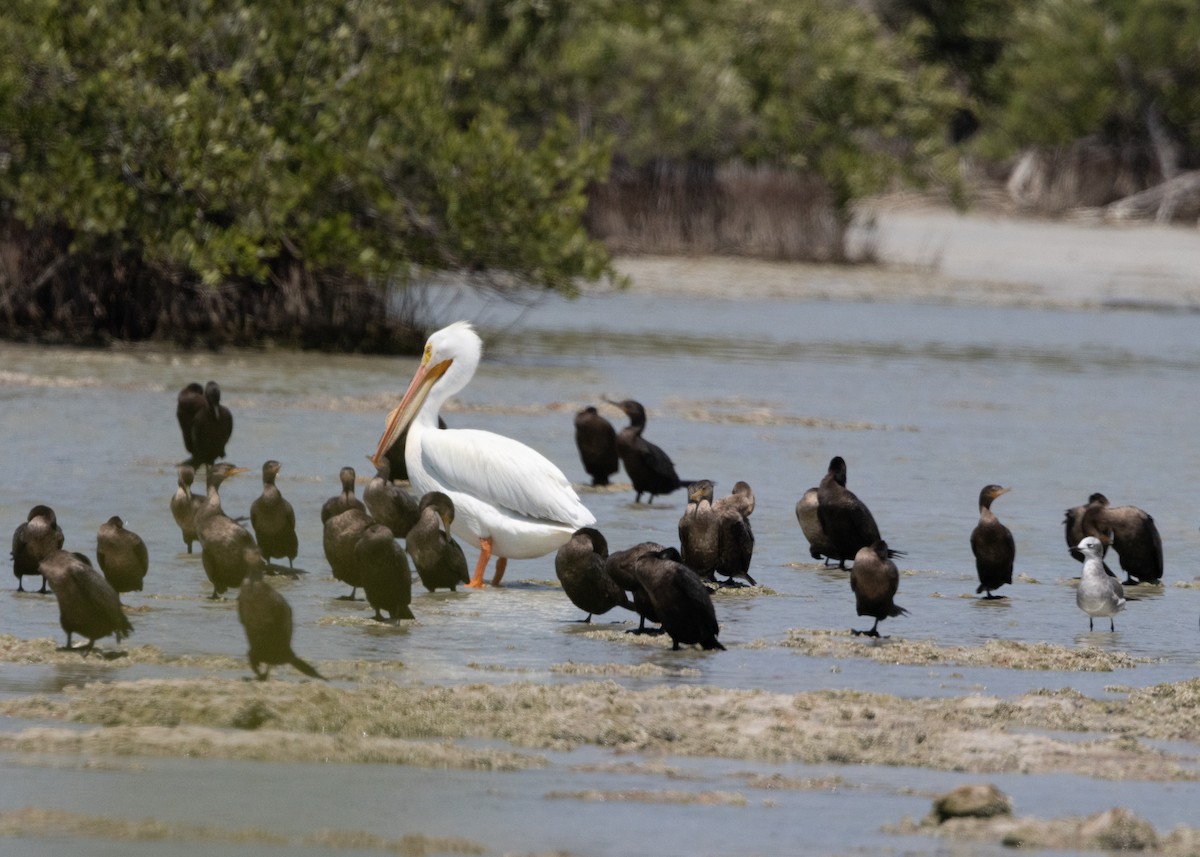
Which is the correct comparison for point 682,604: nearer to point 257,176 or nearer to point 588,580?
point 588,580

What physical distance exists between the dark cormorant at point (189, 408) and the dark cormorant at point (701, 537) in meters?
4.23

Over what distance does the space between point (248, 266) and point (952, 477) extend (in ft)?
24.0

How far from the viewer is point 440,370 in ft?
36.3

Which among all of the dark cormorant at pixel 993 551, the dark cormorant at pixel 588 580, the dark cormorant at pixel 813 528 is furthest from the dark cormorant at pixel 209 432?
the dark cormorant at pixel 993 551

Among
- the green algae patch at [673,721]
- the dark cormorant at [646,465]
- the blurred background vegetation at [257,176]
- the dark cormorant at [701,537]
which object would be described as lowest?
the green algae patch at [673,721]

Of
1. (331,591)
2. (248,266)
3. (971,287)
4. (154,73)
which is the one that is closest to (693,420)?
(248,266)

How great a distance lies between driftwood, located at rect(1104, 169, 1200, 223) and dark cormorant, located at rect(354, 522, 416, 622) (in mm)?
36825

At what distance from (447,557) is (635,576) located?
1.31 meters

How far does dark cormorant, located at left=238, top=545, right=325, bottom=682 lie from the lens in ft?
23.1

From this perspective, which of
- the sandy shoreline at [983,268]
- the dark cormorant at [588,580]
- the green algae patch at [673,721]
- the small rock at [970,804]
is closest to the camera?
the small rock at [970,804]

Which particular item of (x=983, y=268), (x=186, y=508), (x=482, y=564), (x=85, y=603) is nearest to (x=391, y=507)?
(x=482, y=564)

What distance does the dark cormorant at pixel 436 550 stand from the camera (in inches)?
365

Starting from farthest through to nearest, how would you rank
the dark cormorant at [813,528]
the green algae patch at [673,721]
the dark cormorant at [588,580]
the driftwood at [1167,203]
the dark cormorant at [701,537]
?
the driftwood at [1167,203], the dark cormorant at [813,528], the dark cormorant at [701,537], the dark cormorant at [588,580], the green algae patch at [673,721]

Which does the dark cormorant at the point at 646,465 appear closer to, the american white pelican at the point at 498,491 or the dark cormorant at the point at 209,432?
the dark cormorant at the point at 209,432
